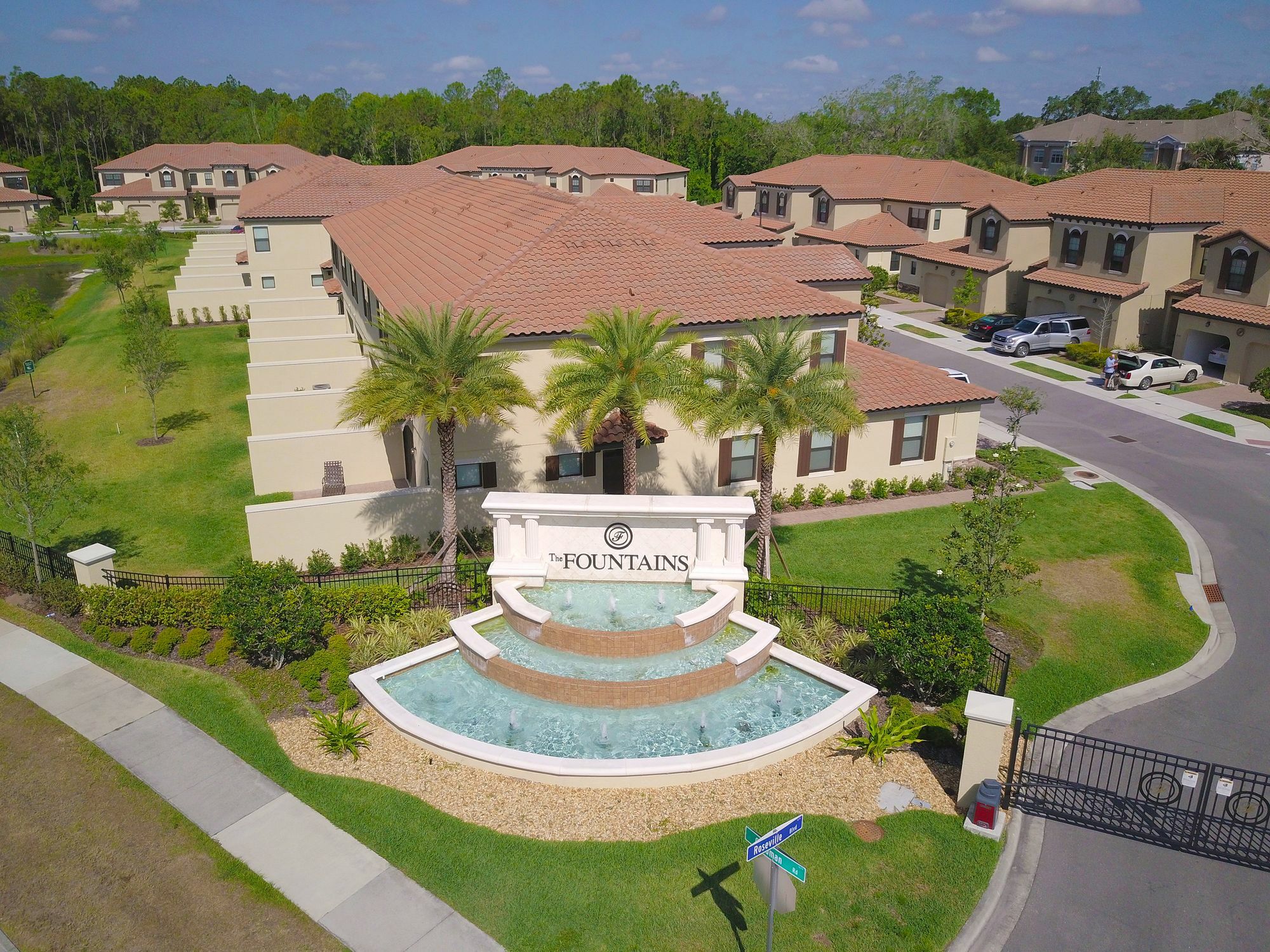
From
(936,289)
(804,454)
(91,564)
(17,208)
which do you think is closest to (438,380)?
(91,564)

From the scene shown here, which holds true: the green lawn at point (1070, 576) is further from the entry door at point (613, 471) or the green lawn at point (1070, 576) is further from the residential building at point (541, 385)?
the entry door at point (613, 471)

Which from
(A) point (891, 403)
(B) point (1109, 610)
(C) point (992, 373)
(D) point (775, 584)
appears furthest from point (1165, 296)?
(D) point (775, 584)

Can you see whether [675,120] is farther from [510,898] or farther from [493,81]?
[510,898]

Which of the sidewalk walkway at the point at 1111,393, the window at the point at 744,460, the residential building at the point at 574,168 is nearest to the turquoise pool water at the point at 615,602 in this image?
the window at the point at 744,460

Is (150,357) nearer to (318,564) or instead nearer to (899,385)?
(318,564)

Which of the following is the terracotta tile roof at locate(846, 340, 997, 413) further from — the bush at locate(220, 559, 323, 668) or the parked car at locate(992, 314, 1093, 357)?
the bush at locate(220, 559, 323, 668)
